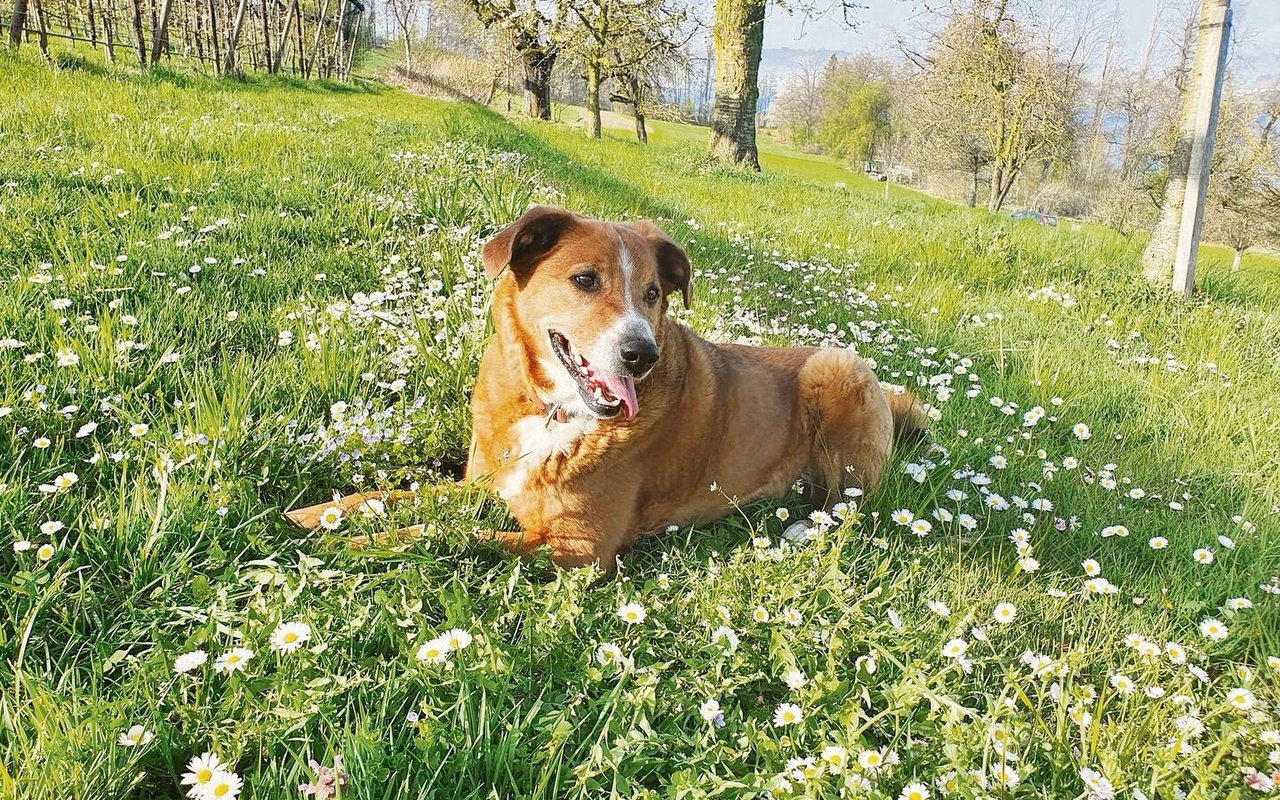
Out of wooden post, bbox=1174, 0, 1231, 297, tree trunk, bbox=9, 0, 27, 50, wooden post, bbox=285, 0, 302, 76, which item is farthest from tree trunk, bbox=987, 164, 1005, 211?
tree trunk, bbox=9, 0, 27, 50

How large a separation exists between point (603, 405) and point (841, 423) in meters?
1.47

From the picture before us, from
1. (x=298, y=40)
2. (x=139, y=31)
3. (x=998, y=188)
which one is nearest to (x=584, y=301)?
(x=139, y=31)

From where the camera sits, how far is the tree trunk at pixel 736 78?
15992 millimetres

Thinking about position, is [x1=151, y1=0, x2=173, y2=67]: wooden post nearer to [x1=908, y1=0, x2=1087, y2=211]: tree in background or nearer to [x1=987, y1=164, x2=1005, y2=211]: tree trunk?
[x1=908, y1=0, x2=1087, y2=211]: tree in background

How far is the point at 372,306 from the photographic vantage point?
4.31 meters

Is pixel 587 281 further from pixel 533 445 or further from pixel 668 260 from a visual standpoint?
pixel 533 445

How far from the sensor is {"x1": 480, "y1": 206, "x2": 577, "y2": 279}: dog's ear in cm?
286

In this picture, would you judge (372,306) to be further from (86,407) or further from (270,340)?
(86,407)

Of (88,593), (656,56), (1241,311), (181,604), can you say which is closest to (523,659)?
(181,604)

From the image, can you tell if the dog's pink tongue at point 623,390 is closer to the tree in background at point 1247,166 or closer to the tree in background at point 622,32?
the tree in background at point 622,32

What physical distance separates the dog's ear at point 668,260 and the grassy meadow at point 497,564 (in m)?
1.13

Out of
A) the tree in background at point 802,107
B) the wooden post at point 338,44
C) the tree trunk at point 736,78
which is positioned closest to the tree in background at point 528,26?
the wooden post at point 338,44

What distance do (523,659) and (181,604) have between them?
1070 mm

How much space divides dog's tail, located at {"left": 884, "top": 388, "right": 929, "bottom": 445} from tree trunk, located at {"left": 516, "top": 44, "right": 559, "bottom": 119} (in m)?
31.1
